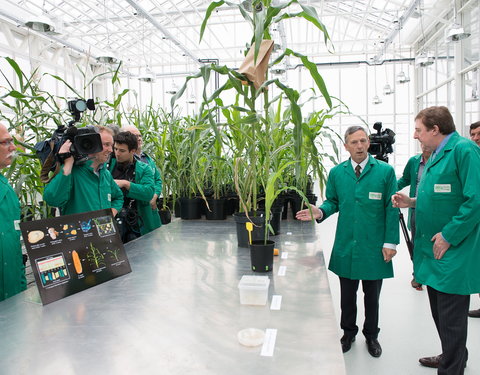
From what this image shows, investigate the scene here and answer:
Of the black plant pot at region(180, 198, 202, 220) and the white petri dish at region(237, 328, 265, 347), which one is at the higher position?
the black plant pot at region(180, 198, 202, 220)

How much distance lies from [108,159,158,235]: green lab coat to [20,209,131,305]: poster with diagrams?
68cm

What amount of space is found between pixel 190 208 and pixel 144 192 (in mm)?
518

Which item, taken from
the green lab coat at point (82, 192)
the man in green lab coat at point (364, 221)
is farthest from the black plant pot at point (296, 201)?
the green lab coat at point (82, 192)

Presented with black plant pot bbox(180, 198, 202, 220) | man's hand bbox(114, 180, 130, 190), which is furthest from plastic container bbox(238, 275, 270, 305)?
black plant pot bbox(180, 198, 202, 220)

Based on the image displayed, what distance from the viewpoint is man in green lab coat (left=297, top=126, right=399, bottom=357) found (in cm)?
186

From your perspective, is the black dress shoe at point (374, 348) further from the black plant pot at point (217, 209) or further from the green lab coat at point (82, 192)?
the green lab coat at point (82, 192)

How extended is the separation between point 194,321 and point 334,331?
1.16ft

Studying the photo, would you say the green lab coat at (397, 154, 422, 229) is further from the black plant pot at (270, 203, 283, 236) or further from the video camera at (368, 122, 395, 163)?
the black plant pot at (270, 203, 283, 236)

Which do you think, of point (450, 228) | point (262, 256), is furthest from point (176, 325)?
point (450, 228)

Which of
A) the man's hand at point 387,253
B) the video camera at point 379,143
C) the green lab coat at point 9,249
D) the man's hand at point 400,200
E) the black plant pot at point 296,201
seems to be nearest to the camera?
the green lab coat at point 9,249

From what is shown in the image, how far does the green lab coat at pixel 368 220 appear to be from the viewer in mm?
1858

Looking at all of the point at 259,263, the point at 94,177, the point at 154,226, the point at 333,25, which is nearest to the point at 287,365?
the point at 259,263

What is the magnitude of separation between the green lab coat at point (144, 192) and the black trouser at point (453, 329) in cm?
157

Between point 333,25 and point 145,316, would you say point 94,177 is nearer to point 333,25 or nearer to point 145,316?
point 145,316
